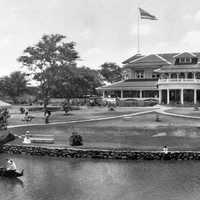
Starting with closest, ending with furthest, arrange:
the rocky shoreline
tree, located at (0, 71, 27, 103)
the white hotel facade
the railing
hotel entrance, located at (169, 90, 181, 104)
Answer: the rocky shoreline → the railing → the white hotel facade → hotel entrance, located at (169, 90, 181, 104) → tree, located at (0, 71, 27, 103)

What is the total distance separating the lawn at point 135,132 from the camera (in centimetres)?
4544

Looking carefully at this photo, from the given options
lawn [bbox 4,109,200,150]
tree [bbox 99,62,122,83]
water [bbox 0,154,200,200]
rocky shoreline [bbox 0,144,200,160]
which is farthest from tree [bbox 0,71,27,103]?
water [bbox 0,154,200,200]

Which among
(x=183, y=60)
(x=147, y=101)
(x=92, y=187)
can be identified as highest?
(x=183, y=60)

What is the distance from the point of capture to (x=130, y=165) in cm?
3822

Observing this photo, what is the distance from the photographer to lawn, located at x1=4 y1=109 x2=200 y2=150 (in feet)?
149

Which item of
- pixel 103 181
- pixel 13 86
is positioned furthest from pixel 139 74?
pixel 103 181

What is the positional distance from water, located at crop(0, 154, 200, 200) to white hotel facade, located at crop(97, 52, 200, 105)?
40222 mm

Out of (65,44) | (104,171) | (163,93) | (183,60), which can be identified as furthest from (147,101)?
(104,171)

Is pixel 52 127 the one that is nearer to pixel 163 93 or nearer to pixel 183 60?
pixel 163 93

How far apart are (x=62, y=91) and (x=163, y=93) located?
18301 mm

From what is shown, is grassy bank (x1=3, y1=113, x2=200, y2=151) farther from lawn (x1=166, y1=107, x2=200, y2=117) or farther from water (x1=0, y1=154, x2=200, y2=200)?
water (x1=0, y1=154, x2=200, y2=200)

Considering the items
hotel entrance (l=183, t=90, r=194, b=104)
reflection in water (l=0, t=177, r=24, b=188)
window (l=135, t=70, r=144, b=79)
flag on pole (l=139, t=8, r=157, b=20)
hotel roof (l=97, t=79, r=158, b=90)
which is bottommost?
reflection in water (l=0, t=177, r=24, b=188)

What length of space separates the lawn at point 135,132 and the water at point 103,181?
18.1ft

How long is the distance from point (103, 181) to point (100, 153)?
341 inches
